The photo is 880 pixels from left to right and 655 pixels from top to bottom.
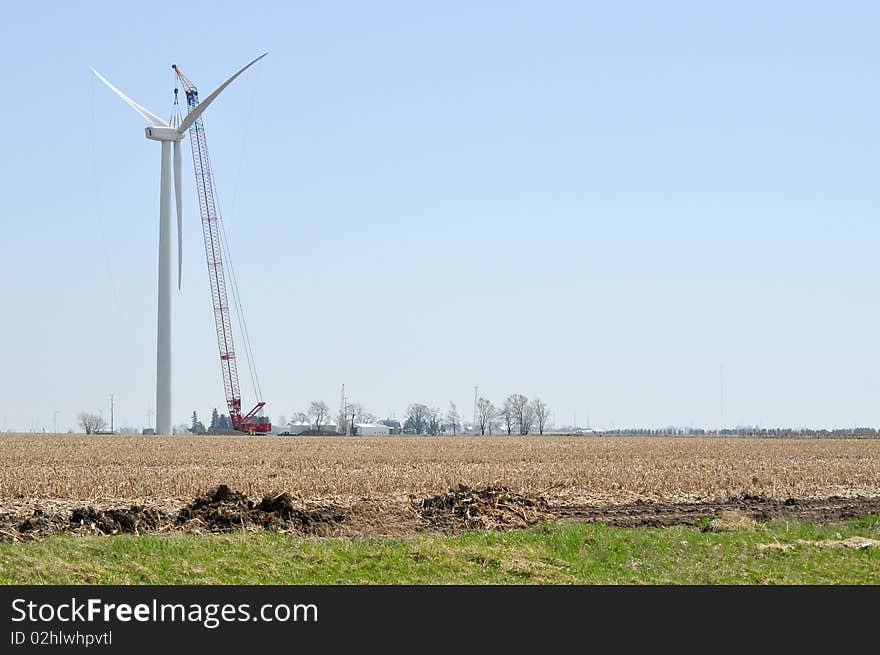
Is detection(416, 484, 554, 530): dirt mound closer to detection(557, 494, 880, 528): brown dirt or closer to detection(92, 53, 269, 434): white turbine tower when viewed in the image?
detection(557, 494, 880, 528): brown dirt

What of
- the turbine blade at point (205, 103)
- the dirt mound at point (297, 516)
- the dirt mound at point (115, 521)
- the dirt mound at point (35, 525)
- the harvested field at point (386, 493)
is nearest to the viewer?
the dirt mound at point (35, 525)

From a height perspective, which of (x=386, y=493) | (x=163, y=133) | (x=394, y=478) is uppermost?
(x=163, y=133)

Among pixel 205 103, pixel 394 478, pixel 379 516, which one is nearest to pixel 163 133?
pixel 205 103

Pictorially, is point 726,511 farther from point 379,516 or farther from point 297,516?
point 297,516

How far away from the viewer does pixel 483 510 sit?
2522cm

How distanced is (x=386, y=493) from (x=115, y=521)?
1243 centimetres

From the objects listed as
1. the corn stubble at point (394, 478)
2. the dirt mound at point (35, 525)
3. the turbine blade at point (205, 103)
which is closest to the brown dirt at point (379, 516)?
the dirt mound at point (35, 525)

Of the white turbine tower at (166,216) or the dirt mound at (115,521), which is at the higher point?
the white turbine tower at (166,216)

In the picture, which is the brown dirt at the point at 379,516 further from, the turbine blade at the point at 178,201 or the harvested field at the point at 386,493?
the turbine blade at the point at 178,201

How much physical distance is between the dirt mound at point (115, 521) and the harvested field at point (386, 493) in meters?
0.04

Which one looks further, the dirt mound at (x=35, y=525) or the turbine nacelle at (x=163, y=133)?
the turbine nacelle at (x=163, y=133)

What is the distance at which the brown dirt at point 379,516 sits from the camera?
2250 cm
